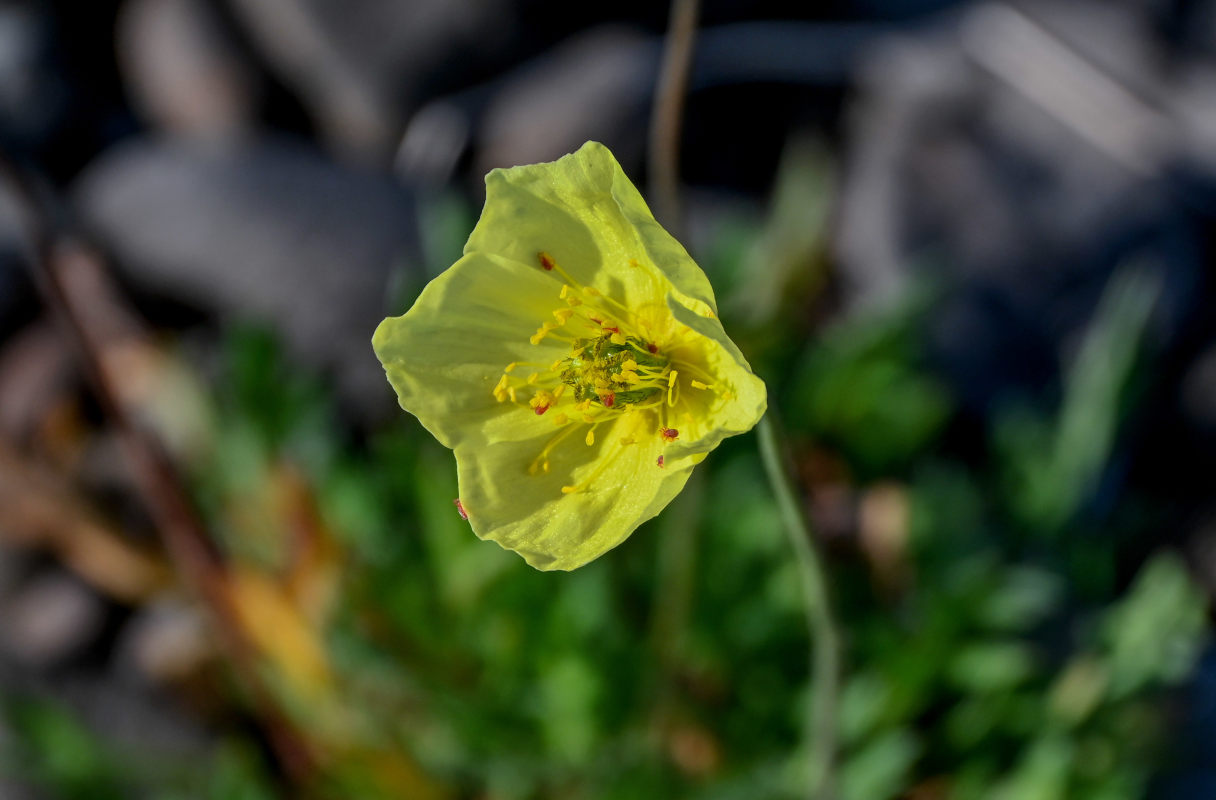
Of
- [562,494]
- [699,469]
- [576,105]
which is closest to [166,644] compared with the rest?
[699,469]

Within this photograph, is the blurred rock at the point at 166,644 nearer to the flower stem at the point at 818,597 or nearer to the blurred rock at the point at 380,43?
the flower stem at the point at 818,597

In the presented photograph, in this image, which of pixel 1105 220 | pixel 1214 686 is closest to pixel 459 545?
pixel 1214 686

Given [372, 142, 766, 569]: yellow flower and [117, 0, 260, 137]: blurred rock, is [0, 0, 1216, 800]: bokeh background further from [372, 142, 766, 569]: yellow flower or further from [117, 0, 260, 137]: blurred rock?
[372, 142, 766, 569]: yellow flower

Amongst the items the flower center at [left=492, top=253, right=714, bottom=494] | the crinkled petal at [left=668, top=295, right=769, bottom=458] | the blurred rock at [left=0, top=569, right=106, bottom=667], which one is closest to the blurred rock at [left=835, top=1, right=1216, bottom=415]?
the flower center at [left=492, top=253, right=714, bottom=494]

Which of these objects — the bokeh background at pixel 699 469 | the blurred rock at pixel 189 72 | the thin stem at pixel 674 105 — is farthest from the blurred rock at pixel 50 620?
the thin stem at pixel 674 105

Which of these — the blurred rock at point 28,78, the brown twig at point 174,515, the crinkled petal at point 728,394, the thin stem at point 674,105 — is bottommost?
the brown twig at point 174,515
